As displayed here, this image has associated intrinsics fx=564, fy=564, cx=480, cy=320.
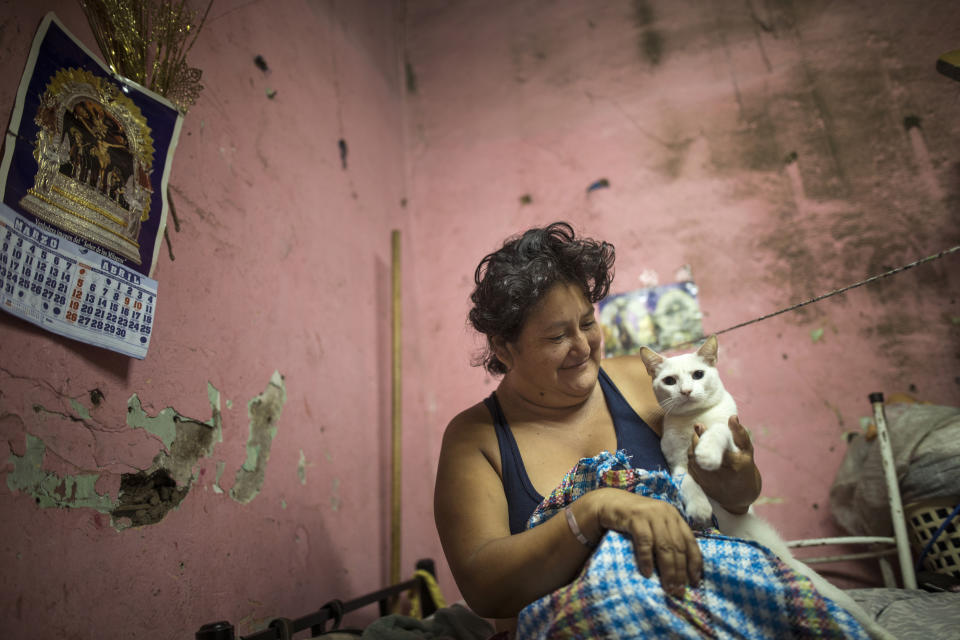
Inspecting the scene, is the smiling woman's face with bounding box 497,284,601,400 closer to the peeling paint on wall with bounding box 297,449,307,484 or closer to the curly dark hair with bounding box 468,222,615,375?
the curly dark hair with bounding box 468,222,615,375

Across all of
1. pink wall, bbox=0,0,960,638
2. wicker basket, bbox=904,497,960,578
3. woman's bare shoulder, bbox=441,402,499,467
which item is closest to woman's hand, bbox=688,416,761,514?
woman's bare shoulder, bbox=441,402,499,467

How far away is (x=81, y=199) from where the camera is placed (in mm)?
1076

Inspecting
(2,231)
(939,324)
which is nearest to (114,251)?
(2,231)

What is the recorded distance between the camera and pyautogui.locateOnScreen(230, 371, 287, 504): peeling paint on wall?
4.68ft

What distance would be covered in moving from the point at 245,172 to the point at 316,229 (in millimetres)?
356

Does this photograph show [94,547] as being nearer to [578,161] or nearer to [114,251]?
[114,251]

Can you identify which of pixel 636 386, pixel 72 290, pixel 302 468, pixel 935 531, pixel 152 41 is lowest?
pixel 935 531

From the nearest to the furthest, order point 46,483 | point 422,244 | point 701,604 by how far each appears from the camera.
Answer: point 701,604
point 46,483
point 422,244

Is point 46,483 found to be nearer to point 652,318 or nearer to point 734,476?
point 734,476

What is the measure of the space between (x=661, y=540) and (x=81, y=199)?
121cm

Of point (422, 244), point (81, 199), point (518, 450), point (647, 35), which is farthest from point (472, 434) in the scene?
point (647, 35)

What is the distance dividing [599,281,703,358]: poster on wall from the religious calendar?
5.04 ft

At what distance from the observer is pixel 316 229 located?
1918 mm

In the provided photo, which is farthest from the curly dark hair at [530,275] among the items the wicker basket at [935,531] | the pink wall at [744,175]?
the wicker basket at [935,531]
